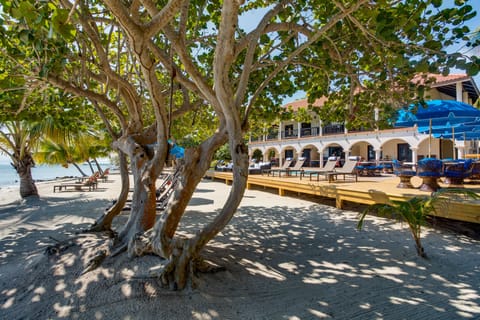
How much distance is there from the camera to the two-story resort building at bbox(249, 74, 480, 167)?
1498 centimetres

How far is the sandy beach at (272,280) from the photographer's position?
2377mm

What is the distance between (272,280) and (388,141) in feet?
66.2

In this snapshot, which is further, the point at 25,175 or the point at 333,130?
the point at 333,130

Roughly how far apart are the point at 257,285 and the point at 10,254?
4422 mm

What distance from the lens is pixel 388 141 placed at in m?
19.2

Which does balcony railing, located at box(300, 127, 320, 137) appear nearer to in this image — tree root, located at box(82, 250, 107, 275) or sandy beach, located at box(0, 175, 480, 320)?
sandy beach, located at box(0, 175, 480, 320)

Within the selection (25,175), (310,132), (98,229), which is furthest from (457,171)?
(310,132)

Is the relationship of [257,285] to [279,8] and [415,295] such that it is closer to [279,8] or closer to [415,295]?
[415,295]

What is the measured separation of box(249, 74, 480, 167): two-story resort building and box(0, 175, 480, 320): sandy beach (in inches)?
312

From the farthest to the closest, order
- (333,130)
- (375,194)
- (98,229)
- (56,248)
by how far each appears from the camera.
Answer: (333,130), (375,194), (98,229), (56,248)

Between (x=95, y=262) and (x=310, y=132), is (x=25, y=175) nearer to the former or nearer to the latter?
(x=95, y=262)

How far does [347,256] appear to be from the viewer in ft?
12.4

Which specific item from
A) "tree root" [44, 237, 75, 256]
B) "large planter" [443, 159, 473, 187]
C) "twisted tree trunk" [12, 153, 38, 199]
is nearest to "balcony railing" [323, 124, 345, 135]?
"large planter" [443, 159, 473, 187]

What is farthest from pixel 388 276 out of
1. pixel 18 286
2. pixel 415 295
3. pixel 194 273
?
pixel 18 286
